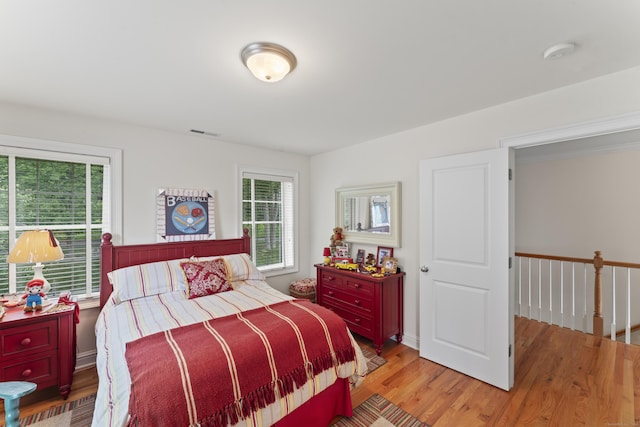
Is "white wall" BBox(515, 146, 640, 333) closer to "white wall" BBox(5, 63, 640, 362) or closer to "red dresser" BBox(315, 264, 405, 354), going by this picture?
"red dresser" BBox(315, 264, 405, 354)

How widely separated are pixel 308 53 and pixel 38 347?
290 cm

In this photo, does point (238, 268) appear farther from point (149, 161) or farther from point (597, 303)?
point (597, 303)

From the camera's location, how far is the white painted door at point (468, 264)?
2.24m

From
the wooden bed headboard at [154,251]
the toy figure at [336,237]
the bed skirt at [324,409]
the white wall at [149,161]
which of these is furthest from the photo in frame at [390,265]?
the wooden bed headboard at [154,251]

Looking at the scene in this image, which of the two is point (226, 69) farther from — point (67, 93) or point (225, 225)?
point (225, 225)

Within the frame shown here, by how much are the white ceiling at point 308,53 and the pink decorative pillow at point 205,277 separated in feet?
4.91

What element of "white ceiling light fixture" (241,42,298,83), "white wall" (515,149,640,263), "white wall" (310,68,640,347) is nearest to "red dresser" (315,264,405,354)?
"white wall" (310,68,640,347)

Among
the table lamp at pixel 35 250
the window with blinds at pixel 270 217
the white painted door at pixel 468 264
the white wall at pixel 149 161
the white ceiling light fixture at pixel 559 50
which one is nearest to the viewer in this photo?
the white ceiling light fixture at pixel 559 50

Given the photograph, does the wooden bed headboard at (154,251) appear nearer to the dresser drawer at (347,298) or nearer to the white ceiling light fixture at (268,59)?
the dresser drawer at (347,298)

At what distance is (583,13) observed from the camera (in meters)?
1.27

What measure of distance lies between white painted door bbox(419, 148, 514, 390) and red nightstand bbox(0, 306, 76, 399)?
3143mm

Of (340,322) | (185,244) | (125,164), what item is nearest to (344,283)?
(340,322)

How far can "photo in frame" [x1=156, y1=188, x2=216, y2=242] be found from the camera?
9.89 ft

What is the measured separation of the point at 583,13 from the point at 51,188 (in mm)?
4035
